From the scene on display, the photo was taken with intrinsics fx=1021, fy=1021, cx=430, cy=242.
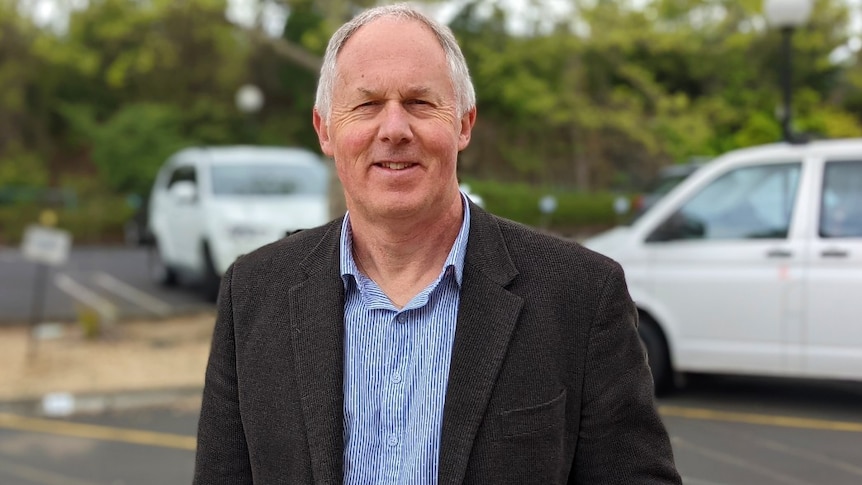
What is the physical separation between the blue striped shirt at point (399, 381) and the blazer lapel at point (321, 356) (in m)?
0.04

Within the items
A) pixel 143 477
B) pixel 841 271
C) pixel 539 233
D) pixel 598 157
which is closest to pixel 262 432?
pixel 539 233

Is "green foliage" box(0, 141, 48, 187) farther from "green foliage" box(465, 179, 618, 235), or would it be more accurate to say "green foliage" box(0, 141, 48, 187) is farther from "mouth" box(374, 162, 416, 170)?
"mouth" box(374, 162, 416, 170)

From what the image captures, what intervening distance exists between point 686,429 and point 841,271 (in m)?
3.07

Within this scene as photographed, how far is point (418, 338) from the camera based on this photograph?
2.02 m

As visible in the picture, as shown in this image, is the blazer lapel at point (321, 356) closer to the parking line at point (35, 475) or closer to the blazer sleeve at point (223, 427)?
the blazer sleeve at point (223, 427)

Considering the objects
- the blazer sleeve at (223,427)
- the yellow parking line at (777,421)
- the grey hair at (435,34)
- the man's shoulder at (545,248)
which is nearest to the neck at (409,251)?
the man's shoulder at (545,248)

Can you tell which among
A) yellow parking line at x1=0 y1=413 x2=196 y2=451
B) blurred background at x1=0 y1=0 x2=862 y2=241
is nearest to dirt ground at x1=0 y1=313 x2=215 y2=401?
yellow parking line at x1=0 y1=413 x2=196 y2=451

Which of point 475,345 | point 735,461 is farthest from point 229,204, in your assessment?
point 475,345

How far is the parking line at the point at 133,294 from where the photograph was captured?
1265 centimetres

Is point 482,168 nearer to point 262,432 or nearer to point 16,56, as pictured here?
point 16,56

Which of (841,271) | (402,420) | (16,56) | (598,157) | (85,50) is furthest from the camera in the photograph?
(16,56)

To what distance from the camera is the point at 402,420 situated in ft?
6.49

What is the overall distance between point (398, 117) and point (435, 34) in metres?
0.18

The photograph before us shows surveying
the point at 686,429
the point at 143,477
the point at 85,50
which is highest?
the point at 85,50
